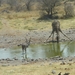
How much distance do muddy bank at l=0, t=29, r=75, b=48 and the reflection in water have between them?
2.83m

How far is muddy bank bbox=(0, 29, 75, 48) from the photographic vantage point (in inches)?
1341

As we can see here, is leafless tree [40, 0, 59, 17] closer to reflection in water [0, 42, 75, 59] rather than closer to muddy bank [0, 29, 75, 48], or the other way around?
muddy bank [0, 29, 75, 48]

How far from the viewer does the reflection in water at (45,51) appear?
82.8 feet

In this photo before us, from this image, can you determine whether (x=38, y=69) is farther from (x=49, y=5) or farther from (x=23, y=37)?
(x=49, y=5)

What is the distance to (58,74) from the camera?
16.0 meters

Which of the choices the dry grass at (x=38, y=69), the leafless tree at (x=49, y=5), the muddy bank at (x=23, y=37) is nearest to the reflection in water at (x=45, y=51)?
the muddy bank at (x=23, y=37)

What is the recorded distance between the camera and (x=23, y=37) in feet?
123

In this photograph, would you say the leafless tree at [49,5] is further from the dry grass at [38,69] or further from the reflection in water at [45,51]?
the dry grass at [38,69]

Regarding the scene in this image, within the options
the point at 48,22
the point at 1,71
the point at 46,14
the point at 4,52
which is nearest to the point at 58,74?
the point at 1,71

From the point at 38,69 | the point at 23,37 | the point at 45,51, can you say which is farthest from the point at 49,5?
the point at 38,69

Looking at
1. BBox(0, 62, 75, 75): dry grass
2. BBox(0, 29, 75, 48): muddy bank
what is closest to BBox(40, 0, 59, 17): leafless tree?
BBox(0, 29, 75, 48): muddy bank

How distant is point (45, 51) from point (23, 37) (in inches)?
411

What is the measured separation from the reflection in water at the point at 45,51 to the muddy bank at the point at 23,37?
2.83m

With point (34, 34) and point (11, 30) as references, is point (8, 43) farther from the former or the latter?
point (11, 30)
